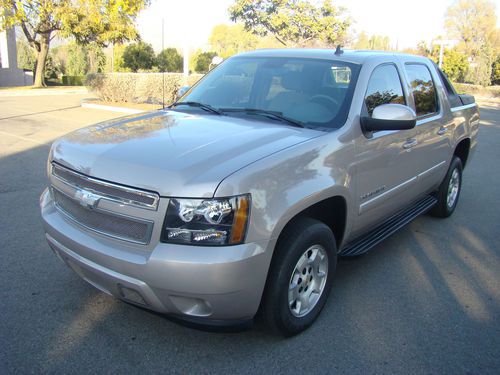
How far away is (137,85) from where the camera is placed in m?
17.5

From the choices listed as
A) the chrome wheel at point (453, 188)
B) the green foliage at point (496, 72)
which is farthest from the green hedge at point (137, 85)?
the green foliage at point (496, 72)

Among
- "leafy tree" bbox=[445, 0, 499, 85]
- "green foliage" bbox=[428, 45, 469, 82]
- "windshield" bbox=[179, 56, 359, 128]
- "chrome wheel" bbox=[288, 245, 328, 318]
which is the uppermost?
"leafy tree" bbox=[445, 0, 499, 85]

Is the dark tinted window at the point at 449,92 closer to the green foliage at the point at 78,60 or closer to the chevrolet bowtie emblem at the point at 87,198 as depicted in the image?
the chevrolet bowtie emblem at the point at 87,198

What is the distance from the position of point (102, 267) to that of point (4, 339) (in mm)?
884

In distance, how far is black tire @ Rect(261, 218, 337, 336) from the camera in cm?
270

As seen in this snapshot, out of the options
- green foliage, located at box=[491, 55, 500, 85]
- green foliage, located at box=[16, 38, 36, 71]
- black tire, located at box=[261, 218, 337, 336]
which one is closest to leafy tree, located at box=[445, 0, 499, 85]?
green foliage, located at box=[491, 55, 500, 85]

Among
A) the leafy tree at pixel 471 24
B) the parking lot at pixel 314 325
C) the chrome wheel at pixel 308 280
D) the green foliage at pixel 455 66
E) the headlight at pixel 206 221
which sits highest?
the leafy tree at pixel 471 24

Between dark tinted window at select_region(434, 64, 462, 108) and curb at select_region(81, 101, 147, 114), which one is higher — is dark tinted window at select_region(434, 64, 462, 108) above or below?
above

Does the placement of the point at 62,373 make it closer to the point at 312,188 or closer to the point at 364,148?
the point at 312,188

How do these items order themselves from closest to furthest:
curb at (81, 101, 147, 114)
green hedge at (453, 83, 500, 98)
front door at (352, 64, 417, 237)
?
1. front door at (352, 64, 417, 237)
2. curb at (81, 101, 147, 114)
3. green hedge at (453, 83, 500, 98)

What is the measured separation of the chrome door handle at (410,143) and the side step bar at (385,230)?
0.69 m

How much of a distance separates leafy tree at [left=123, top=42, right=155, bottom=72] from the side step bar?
31.9 meters

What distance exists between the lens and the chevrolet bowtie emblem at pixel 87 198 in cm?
264

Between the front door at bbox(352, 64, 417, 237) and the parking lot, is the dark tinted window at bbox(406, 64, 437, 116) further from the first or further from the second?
the parking lot
